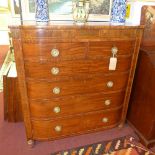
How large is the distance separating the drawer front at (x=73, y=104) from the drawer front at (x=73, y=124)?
0.07 m

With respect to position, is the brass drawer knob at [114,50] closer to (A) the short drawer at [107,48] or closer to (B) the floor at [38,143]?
(A) the short drawer at [107,48]

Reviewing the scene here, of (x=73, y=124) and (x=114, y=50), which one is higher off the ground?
(x=114, y=50)

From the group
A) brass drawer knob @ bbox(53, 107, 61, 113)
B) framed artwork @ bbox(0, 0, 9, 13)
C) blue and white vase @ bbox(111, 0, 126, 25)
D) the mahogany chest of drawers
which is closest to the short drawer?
the mahogany chest of drawers

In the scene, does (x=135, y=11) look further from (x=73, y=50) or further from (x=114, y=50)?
(x=73, y=50)

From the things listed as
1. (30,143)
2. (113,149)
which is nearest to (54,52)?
(30,143)

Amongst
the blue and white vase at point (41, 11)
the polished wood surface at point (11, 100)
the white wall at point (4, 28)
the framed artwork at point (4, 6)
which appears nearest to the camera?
the blue and white vase at point (41, 11)

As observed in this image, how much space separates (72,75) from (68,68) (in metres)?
0.08

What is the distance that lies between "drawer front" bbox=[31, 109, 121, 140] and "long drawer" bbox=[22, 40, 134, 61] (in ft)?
1.98

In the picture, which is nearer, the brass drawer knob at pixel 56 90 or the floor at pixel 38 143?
the brass drawer knob at pixel 56 90

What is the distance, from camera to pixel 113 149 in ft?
6.12

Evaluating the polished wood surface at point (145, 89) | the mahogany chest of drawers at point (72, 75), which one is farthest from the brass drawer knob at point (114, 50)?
the polished wood surface at point (145, 89)

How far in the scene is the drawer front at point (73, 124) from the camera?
5.84ft

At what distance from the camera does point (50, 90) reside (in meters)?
1.63

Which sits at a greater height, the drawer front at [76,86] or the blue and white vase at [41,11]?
the blue and white vase at [41,11]
